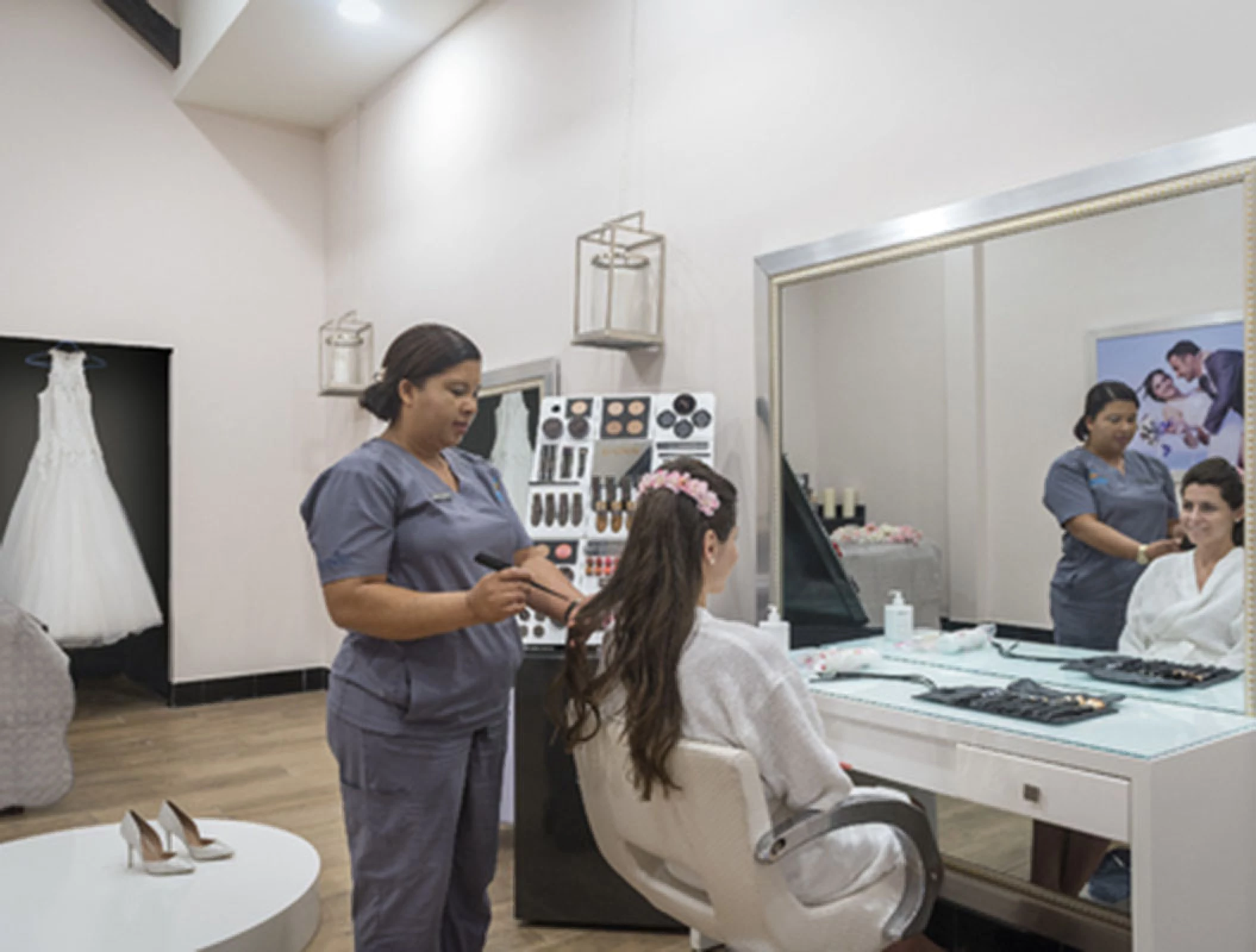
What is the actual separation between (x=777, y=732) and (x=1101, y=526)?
1.03 metres

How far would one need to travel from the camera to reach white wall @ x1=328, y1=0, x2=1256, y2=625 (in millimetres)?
2174

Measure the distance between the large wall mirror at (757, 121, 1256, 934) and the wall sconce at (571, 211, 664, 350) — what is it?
51cm

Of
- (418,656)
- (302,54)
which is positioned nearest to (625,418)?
(418,656)

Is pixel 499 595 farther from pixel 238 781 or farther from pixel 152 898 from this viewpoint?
pixel 238 781

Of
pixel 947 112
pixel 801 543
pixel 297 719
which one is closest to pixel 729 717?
pixel 801 543

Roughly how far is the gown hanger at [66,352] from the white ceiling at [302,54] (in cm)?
146

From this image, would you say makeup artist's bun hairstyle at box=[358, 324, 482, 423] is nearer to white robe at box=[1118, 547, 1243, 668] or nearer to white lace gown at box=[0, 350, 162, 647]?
white robe at box=[1118, 547, 1243, 668]

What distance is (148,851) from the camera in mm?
2748

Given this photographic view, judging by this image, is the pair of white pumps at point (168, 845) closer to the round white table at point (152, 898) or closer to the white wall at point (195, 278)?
the round white table at point (152, 898)

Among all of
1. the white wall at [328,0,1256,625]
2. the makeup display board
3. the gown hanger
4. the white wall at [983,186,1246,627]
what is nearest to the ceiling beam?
the white wall at [328,0,1256,625]

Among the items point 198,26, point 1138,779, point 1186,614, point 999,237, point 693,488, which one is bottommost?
point 1138,779

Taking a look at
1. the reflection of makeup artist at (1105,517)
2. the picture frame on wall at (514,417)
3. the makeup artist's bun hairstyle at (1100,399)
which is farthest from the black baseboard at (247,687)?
the makeup artist's bun hairstyle at (1100,399)

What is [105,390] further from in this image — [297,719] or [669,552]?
[669,552]

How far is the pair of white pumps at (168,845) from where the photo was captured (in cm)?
271
